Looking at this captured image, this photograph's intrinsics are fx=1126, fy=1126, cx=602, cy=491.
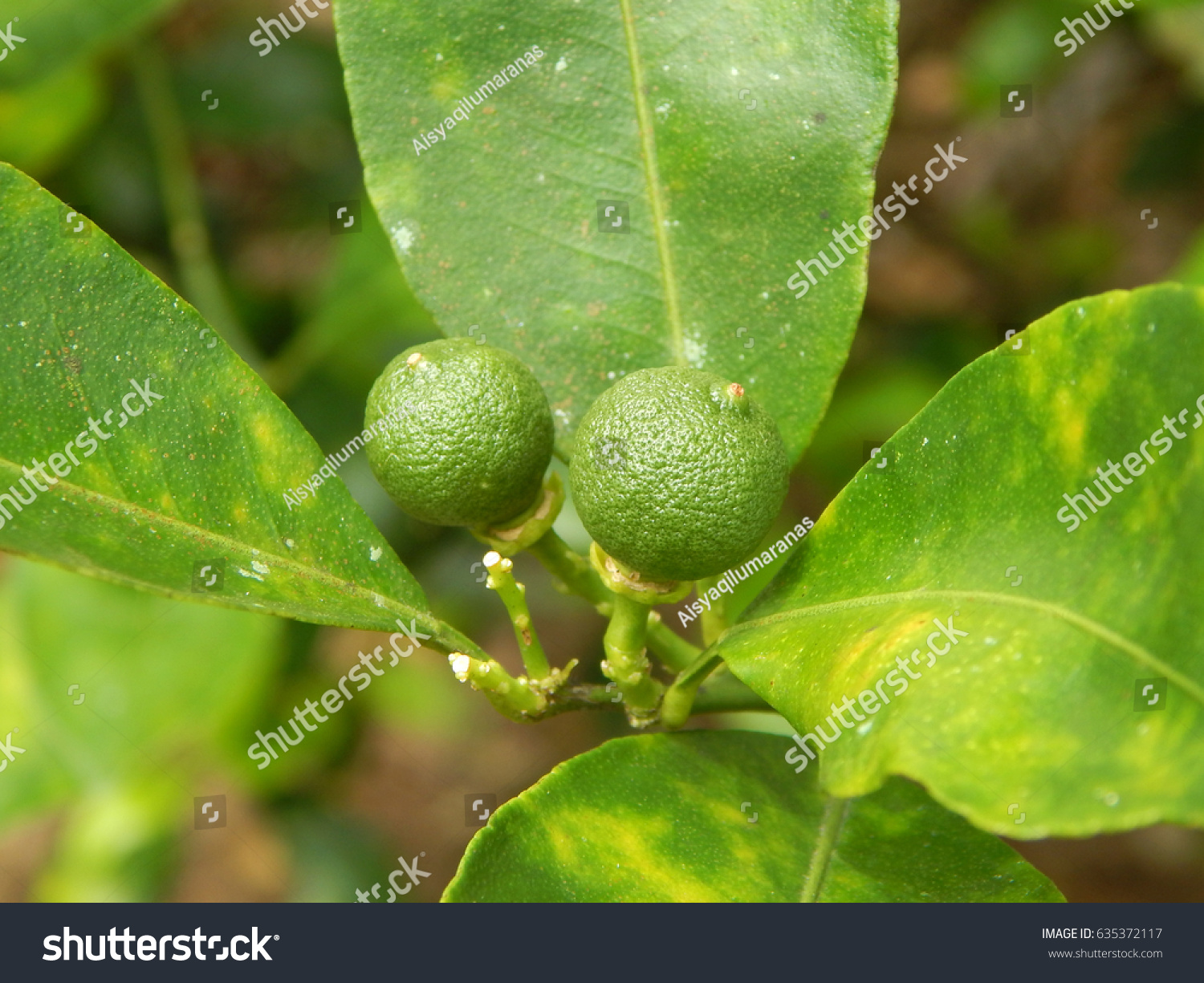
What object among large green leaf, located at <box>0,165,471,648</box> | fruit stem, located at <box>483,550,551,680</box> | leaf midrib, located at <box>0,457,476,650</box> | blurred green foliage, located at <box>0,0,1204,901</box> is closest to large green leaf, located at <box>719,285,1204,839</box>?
fruit stem, located at <box>483,550,551,680</box>

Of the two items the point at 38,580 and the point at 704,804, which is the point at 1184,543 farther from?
the point at 38,580

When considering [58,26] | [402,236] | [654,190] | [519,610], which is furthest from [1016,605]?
[58,26]

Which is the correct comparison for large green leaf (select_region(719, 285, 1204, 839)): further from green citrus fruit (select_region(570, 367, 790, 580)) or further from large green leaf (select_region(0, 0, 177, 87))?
large green leaf (select_region(0, 0, 177, 87))

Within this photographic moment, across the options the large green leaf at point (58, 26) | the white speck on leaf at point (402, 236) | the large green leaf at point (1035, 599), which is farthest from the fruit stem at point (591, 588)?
the large green leaf at point (58, 26)

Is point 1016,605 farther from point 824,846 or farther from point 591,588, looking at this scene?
point 591,588

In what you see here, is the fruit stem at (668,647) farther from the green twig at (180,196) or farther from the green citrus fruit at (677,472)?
the green twig at (180,196)
